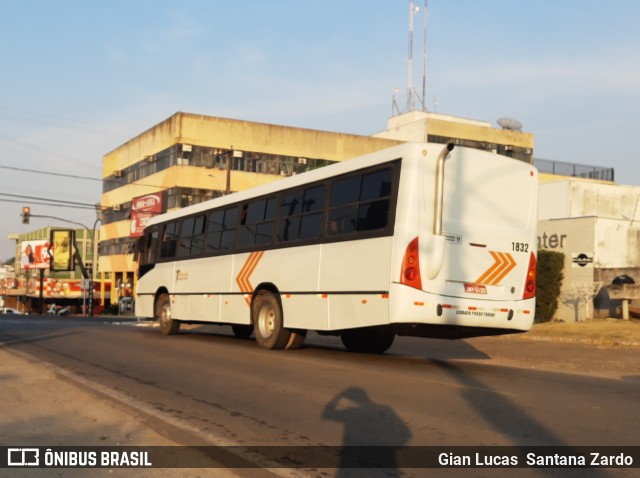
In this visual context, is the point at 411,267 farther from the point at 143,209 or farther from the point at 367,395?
the point at 143,209

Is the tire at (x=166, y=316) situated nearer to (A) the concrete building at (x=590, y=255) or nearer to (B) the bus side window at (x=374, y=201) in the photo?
(B) the bus side window at (x=374, y=201)

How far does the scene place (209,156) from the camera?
228 feet

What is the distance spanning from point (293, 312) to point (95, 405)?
271 inches

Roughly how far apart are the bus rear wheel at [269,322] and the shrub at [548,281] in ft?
42.6

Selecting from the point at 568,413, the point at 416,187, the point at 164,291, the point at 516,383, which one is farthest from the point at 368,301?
the point at 164,291

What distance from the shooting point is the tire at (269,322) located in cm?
1647

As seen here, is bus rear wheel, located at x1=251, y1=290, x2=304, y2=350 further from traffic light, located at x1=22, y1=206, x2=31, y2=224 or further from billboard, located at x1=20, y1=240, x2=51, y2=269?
billboard, located at x1=20, y1=240, x2=51, y2=269

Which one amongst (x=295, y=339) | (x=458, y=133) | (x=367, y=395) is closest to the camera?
A: (x=367, y=395)

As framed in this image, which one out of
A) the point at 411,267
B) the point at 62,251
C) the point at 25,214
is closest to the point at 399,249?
the point at 411,267

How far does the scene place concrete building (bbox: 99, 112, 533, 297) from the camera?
225ft

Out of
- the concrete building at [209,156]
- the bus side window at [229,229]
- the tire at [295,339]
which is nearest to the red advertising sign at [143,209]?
the concrete building at [209,156]

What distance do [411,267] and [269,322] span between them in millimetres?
5207

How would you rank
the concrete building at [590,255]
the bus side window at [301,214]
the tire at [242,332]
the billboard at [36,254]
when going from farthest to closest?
the billboard at [36,254], the concrete building at [590,255], the tire at [242,332], the bus side window at [301,214]

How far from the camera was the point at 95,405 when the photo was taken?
30.4 ft
